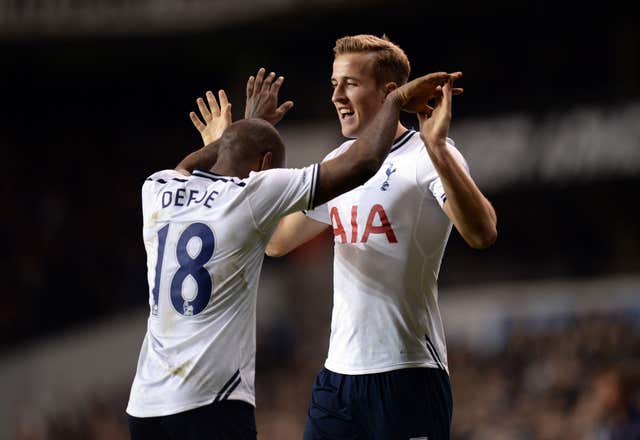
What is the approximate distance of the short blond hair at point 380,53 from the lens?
493cm

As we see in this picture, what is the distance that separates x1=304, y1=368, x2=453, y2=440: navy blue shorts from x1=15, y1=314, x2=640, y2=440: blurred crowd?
2.94 meters

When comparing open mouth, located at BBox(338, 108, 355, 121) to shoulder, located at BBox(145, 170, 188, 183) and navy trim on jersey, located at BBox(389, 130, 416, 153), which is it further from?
shoulder, located at BBox(145, 170, 188, 183)

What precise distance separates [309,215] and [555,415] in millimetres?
5260

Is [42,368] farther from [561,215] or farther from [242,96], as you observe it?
[561,215]

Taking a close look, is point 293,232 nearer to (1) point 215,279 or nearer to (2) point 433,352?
(2) point 433,352

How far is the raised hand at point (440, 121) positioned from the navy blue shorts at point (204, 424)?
1.25 m

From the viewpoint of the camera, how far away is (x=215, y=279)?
165 inches

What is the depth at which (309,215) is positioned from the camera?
5.15 metres

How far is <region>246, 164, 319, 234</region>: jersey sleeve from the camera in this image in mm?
4242

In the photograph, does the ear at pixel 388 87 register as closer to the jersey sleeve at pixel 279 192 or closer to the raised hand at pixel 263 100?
the raised hand at pixel 263 100

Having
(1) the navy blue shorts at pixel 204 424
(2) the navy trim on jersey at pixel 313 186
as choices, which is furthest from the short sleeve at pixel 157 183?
(1) the navy blue shorts at pixel 204 424

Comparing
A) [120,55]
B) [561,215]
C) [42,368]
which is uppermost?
[120,55]

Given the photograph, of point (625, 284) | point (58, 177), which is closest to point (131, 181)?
point (58, 177)

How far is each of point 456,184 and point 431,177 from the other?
0.42 metres
